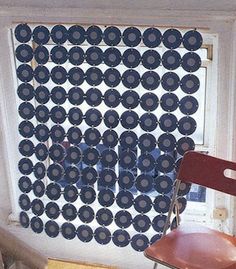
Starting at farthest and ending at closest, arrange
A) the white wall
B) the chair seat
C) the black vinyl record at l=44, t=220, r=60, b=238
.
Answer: the black vinyl record at l=44, t=220, r=60, b=238
the white wall
the chair seat

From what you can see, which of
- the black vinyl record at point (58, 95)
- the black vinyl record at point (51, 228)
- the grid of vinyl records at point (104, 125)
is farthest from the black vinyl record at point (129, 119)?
the black vinyl record at point (51, 228)

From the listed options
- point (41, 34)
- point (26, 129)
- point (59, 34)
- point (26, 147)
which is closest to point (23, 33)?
point (41, 34)

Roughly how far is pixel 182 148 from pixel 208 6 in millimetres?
736

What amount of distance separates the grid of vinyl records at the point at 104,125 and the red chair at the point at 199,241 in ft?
0.92

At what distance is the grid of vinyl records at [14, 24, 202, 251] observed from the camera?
250 centimetres

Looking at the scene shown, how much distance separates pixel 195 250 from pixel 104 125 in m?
0.87

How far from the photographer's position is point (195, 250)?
220 cm

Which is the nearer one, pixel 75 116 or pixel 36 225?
pixel 75 116

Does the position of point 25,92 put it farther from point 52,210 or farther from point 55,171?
point 52,210

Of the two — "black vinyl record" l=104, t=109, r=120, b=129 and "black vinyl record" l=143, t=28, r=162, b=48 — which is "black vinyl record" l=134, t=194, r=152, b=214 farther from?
"black vinyl record" l=143, t=28, r=162, b=48

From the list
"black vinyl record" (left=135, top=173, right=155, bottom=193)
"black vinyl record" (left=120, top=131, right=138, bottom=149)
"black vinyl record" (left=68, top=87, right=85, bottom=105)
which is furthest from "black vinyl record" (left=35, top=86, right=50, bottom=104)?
"black vinyl record" (left=135, top=173, right=155, bottom=193)

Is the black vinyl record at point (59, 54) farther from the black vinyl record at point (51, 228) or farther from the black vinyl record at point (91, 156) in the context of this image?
the black vinyl record at point (51, 228)

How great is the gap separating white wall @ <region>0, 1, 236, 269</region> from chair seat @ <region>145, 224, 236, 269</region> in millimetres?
368

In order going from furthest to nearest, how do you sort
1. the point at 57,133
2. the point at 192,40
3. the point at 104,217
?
the point at 104,217 → the point at 57,133 → the point at 192,40
